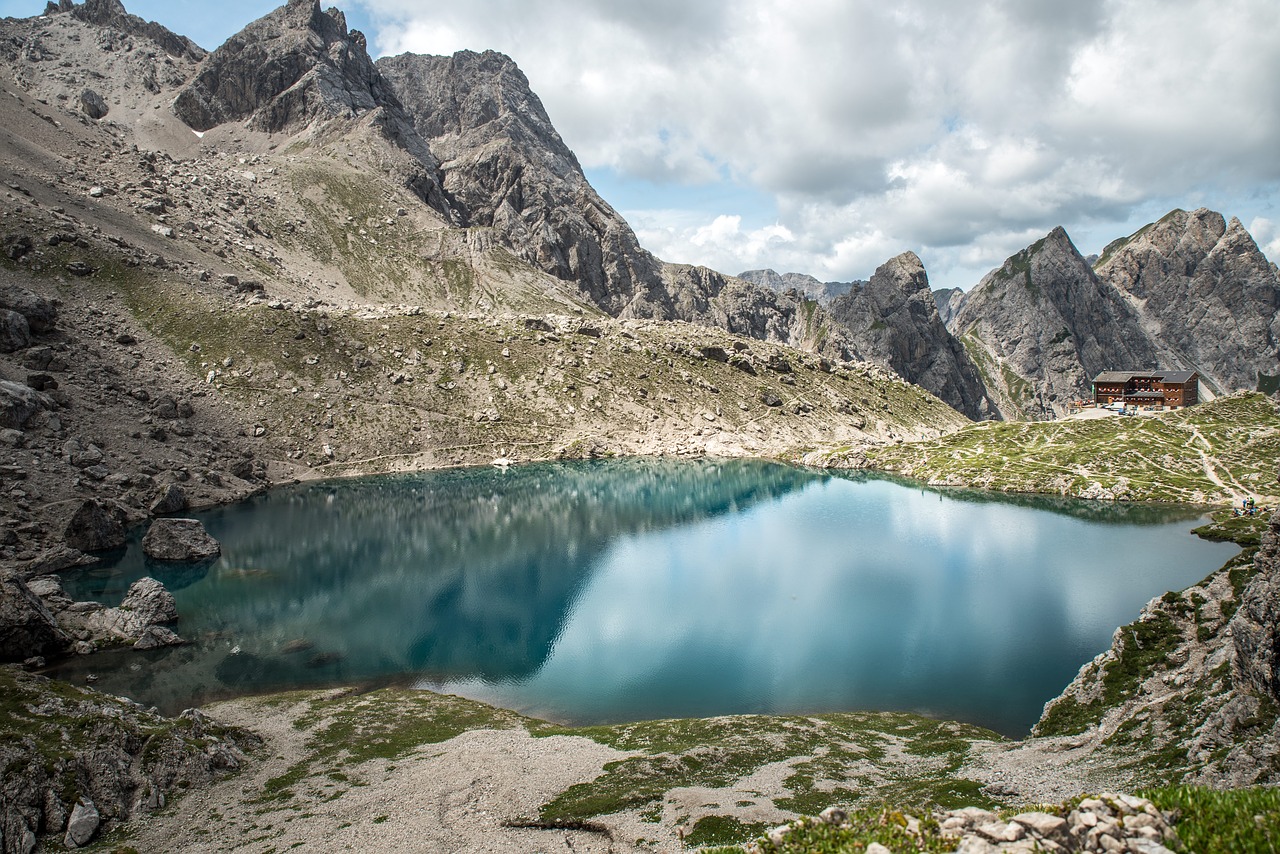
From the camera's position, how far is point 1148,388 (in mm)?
176500

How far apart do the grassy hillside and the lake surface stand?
9.72 m

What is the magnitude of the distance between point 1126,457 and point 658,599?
323 ft

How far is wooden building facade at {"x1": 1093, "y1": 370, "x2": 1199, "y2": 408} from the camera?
168 meters

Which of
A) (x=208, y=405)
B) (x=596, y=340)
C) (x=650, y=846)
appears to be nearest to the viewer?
(x=650, y=846)

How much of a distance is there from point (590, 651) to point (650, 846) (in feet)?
101

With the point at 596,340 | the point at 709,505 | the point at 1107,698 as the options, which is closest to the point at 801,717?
the point at 1107,698

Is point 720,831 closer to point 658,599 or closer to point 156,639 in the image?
point 658,599

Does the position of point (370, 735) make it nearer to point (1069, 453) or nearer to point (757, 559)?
point (757, 559)

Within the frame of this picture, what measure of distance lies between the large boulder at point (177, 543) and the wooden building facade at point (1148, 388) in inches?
7585

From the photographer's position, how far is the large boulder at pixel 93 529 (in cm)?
7144

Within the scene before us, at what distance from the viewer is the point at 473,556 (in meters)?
76.6

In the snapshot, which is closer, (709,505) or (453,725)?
(453,725)

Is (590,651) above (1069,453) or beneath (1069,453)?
beneath

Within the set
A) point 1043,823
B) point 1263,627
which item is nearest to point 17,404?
point 1043,823
